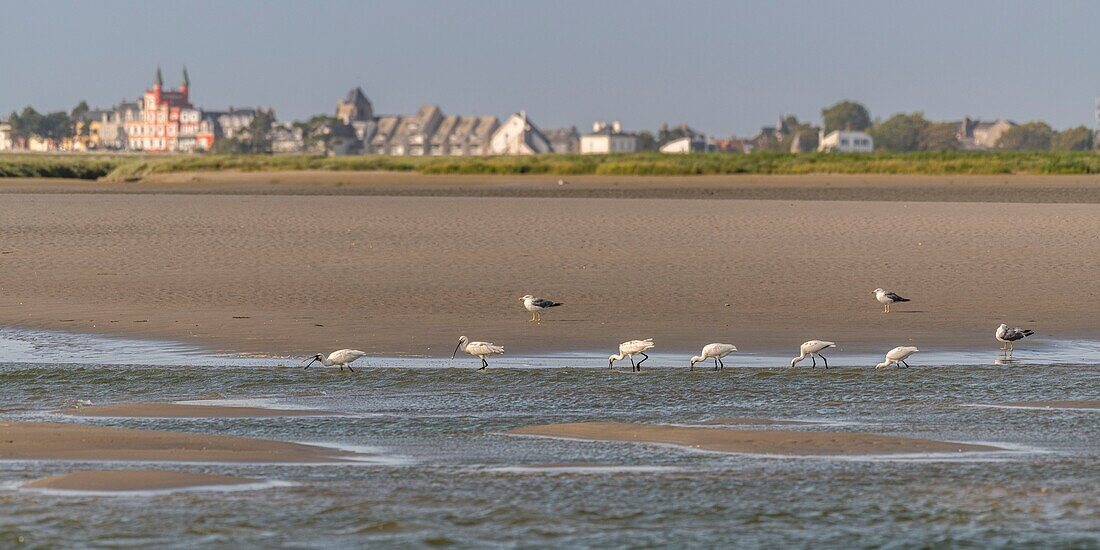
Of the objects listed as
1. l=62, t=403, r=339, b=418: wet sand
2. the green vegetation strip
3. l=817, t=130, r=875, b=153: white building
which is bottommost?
l=62, t=403, r=339, b=418: wet sand

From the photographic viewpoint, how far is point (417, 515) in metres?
8.77

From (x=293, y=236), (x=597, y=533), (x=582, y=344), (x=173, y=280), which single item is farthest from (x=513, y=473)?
(x=293, y=236)

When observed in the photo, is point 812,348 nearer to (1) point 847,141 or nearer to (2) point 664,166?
(2) point 664,166

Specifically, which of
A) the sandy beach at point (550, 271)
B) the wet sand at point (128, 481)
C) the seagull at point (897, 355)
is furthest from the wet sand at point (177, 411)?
the seagull at point (897, 355)

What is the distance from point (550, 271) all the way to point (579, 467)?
12.9 metres

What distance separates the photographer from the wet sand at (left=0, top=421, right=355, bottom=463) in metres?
10.2

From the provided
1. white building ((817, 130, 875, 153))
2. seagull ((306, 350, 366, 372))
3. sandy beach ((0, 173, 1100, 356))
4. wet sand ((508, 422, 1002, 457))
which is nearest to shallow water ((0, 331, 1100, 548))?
seagull ((306, 350, 366, 372))

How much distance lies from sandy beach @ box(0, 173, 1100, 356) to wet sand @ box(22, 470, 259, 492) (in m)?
5.40

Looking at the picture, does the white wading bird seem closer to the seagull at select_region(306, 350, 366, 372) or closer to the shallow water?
the shallow water

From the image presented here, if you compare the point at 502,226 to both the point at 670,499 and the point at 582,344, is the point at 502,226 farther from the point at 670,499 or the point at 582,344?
the point at 670,499

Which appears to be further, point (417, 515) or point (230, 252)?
point (230, 252)

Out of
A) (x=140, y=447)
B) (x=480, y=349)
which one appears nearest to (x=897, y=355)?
(x=480, y=349)

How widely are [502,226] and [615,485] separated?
20857 millimetres

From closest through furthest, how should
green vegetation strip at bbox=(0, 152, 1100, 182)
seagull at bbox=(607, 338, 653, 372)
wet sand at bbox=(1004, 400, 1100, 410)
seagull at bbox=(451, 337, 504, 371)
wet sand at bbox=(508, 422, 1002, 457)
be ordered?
wet sand at bbox=(508, 422, 1002, 457) < wet sand at bbox=(1004, 400, 1100, 410) < seagull at bbox=(607, 338, 653, 372) < seagull at bbox=(451, 337, 504, 371) < green vegetation strip at bbox=(0, 152, 1100, 182)
